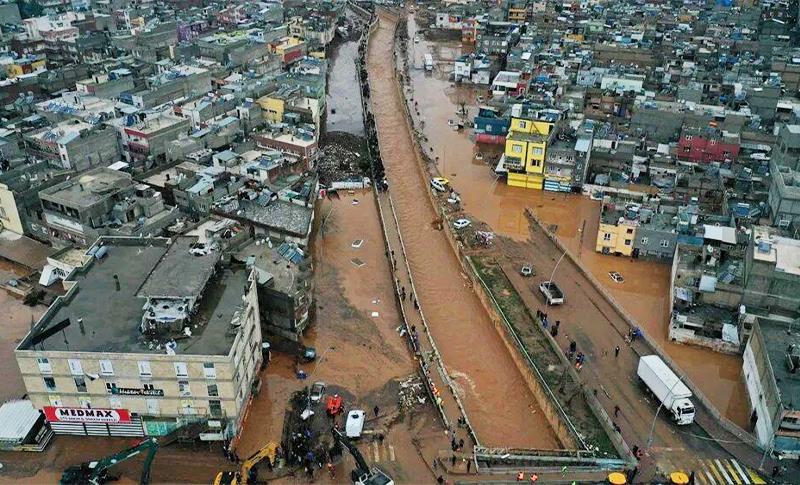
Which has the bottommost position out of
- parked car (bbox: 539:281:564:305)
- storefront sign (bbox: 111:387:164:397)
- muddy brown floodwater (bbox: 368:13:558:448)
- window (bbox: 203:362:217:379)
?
muddy brown floodwater (bbox: 368:13:558:448)

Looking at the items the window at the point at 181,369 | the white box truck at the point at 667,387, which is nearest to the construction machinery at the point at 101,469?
the window at the point at 181,369

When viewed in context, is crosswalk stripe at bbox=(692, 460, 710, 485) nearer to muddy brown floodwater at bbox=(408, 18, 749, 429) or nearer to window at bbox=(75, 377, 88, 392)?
muddy brown floodwater at bbox=(408, 18, 749, 429)

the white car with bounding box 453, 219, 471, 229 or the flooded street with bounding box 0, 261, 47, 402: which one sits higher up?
the white car with bounding box 453, 219, 471, 229

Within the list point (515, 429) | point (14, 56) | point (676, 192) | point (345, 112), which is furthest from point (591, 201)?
point (14, 56)

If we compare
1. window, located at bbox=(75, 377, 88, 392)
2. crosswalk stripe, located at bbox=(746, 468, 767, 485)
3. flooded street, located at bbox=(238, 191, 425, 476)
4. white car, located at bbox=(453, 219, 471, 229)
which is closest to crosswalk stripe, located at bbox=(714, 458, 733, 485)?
crosswalk stripe, located at bbox=(746, 468, 767, 485)

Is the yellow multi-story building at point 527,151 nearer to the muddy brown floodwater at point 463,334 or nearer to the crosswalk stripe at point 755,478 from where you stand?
the muddy brown floodwater at point 463,334

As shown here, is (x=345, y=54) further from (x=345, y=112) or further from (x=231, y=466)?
(x=231, y=466)
